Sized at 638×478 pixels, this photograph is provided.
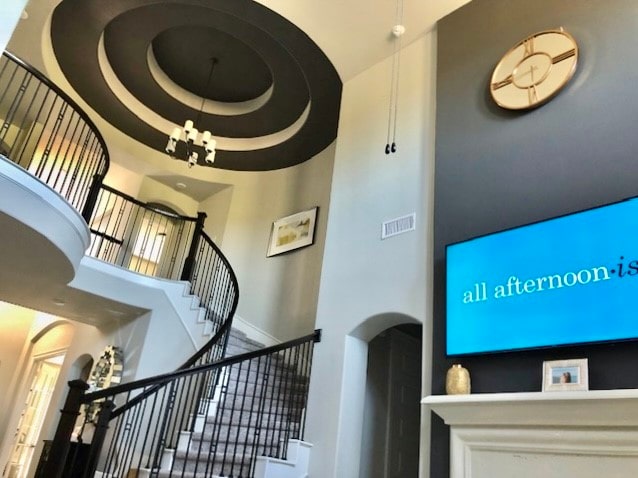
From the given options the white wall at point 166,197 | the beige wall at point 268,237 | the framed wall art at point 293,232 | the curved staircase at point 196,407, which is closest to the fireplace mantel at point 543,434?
the curved staircase at point 196,407

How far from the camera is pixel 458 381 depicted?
10.5 ft

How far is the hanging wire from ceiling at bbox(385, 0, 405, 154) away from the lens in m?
5.11

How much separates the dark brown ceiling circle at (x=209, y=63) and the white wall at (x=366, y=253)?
2.03 metres

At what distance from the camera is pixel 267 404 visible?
503cm

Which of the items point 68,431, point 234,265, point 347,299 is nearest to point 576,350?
point 347,299

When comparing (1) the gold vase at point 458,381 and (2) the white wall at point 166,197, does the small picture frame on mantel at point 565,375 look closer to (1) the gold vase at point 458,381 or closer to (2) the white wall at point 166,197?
(1) the gold vase at point 458,381

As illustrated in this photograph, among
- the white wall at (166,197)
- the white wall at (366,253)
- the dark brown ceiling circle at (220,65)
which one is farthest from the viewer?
the white wall at (166,197)

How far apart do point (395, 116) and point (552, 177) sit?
2.14 meters

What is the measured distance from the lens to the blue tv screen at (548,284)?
277 cm

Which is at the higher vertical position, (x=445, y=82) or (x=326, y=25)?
(x=326, y=25)

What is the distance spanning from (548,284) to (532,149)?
48.5 inches

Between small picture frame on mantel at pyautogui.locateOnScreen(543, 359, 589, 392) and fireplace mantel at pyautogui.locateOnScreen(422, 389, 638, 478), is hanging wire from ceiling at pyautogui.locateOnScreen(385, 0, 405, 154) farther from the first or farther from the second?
fireplace mantel at pyautogui.locateOnScreen(422, 389, 638, 478)

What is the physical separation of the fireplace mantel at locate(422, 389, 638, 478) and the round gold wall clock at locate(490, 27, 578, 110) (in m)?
2.42

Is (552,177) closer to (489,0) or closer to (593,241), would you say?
(593,241)
